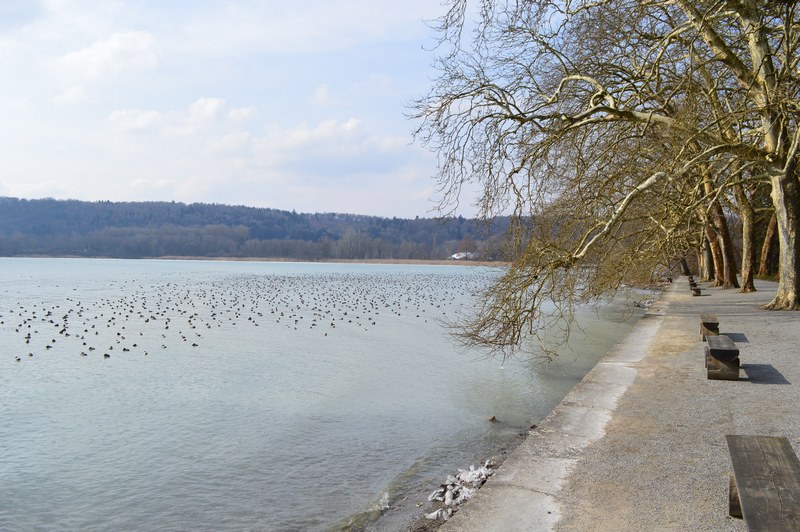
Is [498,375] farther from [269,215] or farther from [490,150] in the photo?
[269,215]

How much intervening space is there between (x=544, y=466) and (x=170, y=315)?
20017 mm

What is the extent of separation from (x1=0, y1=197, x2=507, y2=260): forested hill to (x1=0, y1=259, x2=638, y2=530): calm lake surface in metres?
96.5

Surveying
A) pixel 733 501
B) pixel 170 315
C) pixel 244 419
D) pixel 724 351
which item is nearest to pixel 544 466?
pixel 733 501

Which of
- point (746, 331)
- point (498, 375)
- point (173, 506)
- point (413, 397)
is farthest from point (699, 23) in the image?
→ point (173, 506)

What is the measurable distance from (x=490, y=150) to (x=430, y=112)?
129 centimetres

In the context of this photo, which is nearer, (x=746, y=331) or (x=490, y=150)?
(x=490, y=150)

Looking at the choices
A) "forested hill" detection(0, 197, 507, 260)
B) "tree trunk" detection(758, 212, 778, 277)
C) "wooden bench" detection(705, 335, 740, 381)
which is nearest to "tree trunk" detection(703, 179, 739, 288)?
"tree trunk" detection(758, 212, 778, 277)

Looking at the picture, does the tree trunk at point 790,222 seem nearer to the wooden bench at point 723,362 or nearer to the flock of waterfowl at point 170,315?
the flock of waterfowl at point 170,315

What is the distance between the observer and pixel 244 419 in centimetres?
931

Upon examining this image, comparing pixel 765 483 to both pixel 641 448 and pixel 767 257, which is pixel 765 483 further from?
pixel 767 257

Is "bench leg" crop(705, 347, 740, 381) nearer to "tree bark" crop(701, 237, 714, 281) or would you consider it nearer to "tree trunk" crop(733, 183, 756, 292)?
"tree trunk" crop(733, 183, 756, 292)

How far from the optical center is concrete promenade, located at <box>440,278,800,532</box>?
165 inches

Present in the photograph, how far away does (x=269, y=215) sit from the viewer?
17138cm

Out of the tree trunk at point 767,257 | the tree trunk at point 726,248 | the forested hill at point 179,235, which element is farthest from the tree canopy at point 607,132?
the forested hill at point 179,235
